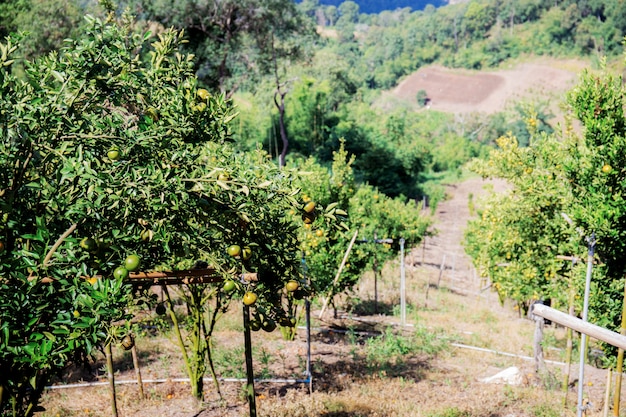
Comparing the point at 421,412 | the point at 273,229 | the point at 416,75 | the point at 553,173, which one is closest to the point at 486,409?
the point at 421,412

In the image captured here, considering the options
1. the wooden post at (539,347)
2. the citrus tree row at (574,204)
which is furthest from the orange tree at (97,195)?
the wooden post at (539,347)

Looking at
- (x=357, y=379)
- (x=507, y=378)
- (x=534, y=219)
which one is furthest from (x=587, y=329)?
(x=534, y=219)

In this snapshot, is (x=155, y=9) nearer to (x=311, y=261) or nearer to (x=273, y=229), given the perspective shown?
(x=311, y=261)

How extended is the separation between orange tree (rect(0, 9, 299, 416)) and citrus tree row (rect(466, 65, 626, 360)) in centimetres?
456

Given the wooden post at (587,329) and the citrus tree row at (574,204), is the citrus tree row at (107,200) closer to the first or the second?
the wooden post at (587,329)

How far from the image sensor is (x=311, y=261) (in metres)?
10.7

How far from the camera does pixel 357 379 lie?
25.4 feet

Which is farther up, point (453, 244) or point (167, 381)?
point (167, 381)

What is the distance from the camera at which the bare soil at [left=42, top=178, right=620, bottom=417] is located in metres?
6.44

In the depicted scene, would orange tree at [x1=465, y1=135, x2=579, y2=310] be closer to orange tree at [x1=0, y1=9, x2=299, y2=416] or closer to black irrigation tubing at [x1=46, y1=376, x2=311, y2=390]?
black irrigation tubing at [x1=46, y1=376, x2=311, y2=390]

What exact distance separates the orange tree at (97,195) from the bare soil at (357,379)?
10.7 feet

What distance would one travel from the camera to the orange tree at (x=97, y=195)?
8.87 ft

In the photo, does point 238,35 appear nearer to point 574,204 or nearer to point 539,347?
point 539,347

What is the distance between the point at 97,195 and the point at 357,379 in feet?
18.7
